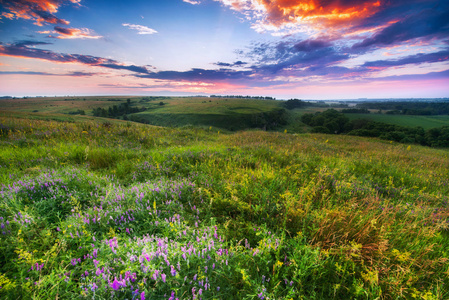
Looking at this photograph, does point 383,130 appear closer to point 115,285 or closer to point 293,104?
point 115,285

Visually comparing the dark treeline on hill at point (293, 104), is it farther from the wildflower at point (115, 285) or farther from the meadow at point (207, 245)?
the wildflower at point (115, 285)

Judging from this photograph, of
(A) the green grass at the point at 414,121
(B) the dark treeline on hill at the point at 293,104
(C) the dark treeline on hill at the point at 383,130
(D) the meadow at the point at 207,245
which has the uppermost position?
(B) the dark treeline on hill at the point at 293,104

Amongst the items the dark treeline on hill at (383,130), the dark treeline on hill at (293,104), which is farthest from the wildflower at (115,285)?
the dark treeline on hill at (293,104)

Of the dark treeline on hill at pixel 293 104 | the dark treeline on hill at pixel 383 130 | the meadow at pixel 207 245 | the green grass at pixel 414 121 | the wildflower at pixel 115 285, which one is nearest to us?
the wildflower at pixel 115 285

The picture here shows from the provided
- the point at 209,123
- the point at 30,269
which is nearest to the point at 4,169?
the point at 30,269

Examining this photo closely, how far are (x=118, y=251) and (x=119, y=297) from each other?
19.8 inches

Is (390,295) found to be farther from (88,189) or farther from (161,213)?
(88,189)

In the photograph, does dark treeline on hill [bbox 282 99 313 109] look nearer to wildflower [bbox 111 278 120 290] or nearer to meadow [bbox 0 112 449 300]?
meadow [bbox 0 112 449 300]

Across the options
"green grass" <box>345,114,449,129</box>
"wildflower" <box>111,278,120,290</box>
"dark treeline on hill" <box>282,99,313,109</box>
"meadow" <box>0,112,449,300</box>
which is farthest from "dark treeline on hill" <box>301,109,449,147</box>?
"dark treeline on hill" <box>282,99,313,109</box>

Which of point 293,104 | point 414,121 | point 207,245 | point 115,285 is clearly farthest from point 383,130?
point 293,104

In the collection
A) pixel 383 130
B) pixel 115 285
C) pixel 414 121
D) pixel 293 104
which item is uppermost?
pixel 293 104

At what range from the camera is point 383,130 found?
2484 inches

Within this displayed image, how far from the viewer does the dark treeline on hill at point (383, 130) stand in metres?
48.1

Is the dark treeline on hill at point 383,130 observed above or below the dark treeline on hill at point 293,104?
below
